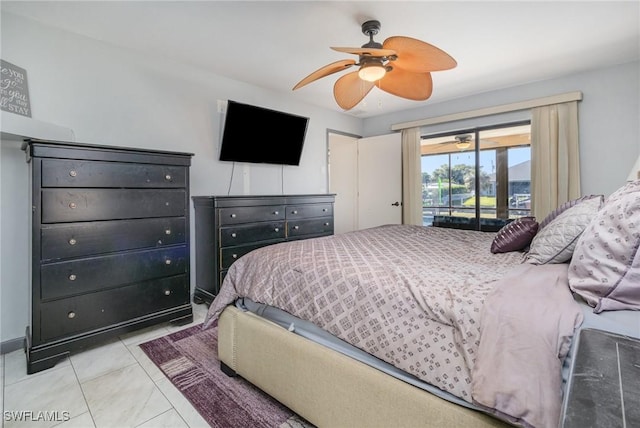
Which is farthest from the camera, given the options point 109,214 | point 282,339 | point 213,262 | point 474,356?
point 213,262

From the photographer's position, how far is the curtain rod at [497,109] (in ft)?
11.0

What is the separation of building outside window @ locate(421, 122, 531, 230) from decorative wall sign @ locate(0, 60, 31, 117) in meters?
4.59

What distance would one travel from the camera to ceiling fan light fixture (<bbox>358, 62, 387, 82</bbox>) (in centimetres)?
210

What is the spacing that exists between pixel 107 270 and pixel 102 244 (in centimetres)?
20

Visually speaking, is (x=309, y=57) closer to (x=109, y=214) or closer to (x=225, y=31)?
(x=225, y=31)

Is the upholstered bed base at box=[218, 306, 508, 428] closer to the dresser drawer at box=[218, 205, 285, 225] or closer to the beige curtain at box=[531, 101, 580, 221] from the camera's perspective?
the dresser drawer at box=[218, 205, 285, 225]

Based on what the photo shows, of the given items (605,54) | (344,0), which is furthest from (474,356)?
(605,54)

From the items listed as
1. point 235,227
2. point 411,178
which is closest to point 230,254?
point 235,227

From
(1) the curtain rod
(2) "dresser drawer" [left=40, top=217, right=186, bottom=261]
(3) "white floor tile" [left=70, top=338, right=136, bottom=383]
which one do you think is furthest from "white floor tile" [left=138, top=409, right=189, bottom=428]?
(1) the curtain rod

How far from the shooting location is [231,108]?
3.18m

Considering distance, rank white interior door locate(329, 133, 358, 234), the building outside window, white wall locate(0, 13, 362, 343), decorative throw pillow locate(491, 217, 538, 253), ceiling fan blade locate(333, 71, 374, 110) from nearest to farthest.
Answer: decorative throw pillow locate(491, 217, 538, 253) < white wall locate(0, 13, 362, 343) < ceiling fan blade locate(333, 71, 374, 110) < the building outside window < white interior door locate(329, 133, 358, 234)

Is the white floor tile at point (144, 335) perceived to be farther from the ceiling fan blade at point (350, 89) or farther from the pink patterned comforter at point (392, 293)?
the ceiling fan blade at point (350, 89)

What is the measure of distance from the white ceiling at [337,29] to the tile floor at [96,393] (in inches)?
99.3

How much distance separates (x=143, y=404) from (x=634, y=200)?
238cm
